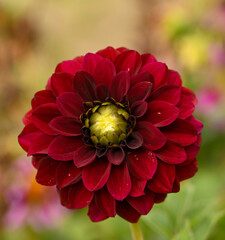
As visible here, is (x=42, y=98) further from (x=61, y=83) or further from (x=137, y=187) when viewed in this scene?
(x=137, y=187)

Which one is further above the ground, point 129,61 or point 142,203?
point 129,61

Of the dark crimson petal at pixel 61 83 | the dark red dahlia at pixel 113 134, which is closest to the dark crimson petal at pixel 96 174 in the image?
the dark red dahlia at pixel 113 134

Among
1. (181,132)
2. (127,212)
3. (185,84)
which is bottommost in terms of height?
(185,84)

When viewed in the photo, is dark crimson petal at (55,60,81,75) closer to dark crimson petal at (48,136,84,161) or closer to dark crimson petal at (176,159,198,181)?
dark crimson petal at (48,136,84,161)

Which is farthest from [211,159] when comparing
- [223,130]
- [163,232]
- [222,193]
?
[163,232]

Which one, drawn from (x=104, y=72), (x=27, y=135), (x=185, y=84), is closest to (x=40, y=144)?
(x=27, y=135)

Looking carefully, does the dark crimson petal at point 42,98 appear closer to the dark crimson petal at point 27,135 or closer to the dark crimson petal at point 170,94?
the dark crimson petal at point 27,135

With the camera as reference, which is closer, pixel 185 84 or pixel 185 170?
pixel 185 170

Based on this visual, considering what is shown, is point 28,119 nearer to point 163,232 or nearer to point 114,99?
point 114,99
